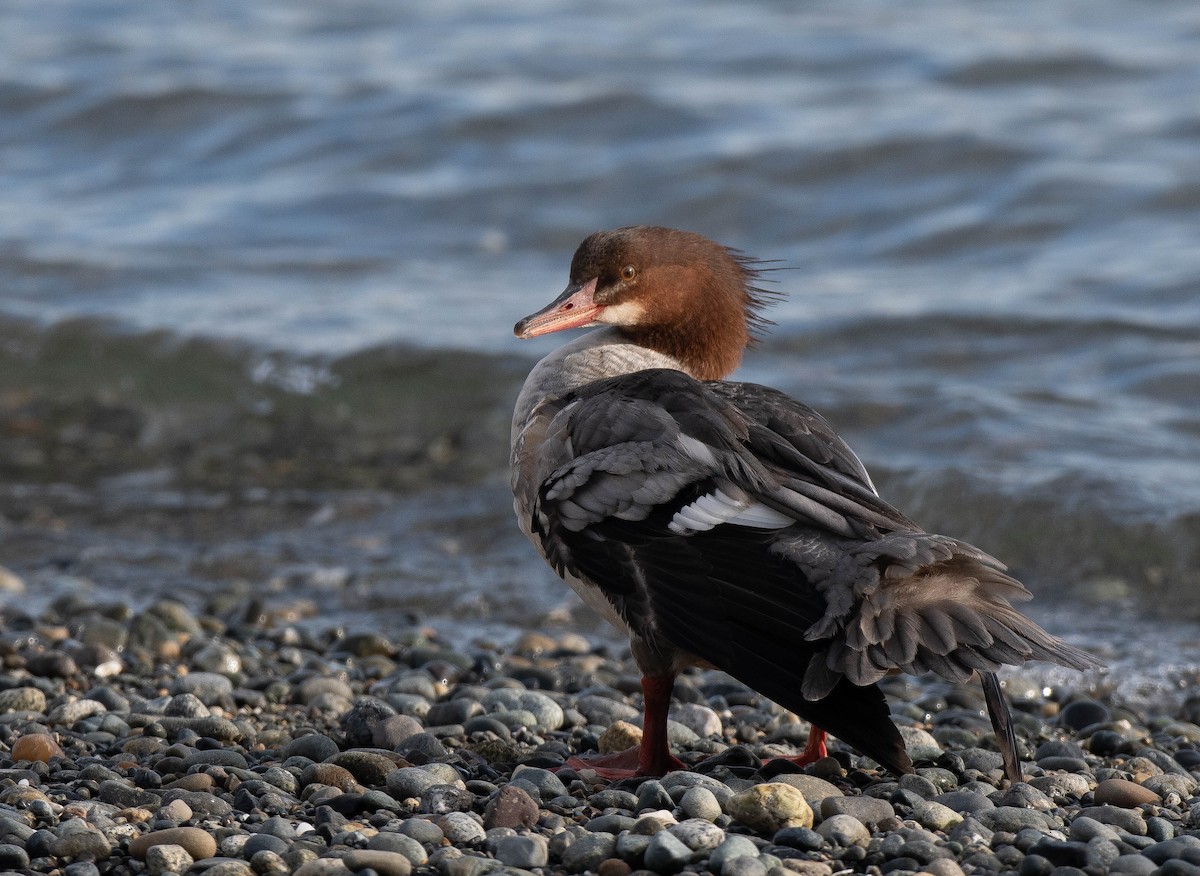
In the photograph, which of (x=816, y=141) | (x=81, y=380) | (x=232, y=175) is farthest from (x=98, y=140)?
(x=816, y=141)

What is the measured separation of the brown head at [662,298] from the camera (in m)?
5.36

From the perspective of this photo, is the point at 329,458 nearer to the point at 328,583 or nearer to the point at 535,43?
the point at 328,583

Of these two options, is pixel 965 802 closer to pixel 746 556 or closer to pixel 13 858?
pixel 746 556

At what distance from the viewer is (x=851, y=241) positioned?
478 inches

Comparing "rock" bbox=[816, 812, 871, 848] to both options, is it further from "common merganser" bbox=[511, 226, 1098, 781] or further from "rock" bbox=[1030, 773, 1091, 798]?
"rock" bbox=[1030, 773, 1091, 798]

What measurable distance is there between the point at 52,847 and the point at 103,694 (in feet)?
5.33

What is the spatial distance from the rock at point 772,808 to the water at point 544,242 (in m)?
3.02

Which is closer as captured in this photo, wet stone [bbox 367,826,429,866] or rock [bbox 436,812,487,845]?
wet stone [bbox 367,826,429,866]

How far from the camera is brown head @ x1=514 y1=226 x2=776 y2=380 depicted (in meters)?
5.36

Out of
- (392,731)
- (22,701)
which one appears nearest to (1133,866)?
(392,731)

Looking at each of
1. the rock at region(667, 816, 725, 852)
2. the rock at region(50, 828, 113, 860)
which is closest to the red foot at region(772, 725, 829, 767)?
the rock at region(667, 816, 725, 852)

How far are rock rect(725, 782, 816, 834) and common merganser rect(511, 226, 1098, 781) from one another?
7.7 inches

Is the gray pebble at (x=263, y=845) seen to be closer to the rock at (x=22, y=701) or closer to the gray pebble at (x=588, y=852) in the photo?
the gray pebble at (x=588, y=852)

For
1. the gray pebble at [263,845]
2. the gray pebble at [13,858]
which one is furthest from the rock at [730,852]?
the gray pebble at [13,858]
